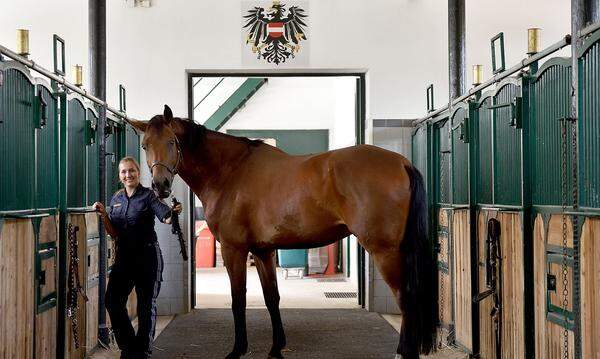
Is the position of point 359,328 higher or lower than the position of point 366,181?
lower

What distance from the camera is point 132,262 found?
3.51m

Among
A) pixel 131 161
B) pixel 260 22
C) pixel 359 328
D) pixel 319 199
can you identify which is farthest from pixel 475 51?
pixel 131 161

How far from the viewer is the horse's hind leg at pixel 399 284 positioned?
3.31m

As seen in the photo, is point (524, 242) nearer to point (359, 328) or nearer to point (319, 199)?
point (319, 199)

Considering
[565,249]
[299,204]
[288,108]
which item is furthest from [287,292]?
[288,108]

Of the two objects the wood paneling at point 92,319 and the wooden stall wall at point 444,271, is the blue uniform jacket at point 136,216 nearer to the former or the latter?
the wood paneling at point 92,319

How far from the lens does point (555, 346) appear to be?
268 cm

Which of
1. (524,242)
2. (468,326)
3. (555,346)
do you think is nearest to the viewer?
(555,346)

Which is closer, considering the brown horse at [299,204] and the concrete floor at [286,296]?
the brown horse at [299,204]

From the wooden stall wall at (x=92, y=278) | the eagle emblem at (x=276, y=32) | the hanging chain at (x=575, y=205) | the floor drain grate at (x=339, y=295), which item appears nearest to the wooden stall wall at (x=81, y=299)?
the wooden stall wall at (x=92, y=278)

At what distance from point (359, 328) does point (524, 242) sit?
2357mm

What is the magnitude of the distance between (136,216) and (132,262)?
26 centimetres

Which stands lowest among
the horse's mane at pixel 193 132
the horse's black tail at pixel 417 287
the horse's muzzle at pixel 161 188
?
the horse's black tail at pixel 417 287

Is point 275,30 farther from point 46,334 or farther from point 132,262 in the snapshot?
point 46,334
